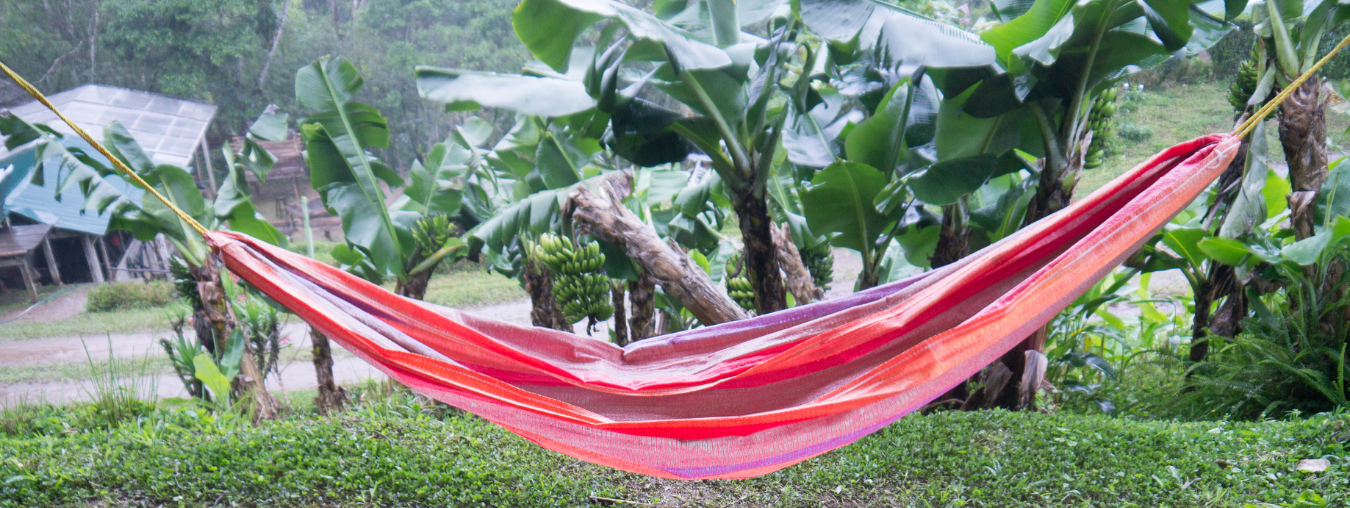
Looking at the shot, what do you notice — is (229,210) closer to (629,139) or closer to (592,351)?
(629,139)

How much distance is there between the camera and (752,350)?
3.51ft

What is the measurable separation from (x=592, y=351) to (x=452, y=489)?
0.45 meters

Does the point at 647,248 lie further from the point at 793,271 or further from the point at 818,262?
the point at 818,262

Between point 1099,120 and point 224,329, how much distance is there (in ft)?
8.41

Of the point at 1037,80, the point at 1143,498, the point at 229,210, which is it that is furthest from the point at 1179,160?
the point at 229,210

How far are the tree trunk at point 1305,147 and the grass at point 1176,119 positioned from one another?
314cm

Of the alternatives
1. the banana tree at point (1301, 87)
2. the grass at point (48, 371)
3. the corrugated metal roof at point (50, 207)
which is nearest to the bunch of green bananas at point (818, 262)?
the banana tree at point (1301, 87)

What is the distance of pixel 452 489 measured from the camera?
1.32 metres

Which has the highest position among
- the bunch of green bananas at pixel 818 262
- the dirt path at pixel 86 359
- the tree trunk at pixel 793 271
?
the tree trunk at pixel 793 271

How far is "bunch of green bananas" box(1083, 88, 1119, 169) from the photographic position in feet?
5.46

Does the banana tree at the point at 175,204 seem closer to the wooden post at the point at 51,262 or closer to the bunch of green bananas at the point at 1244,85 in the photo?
the wooden post at the point at 51,262

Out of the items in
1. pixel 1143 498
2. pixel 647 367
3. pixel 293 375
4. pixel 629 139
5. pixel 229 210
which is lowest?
pixel 293 375

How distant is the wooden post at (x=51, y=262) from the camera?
11.4ft

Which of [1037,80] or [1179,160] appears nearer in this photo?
[1179,160]
